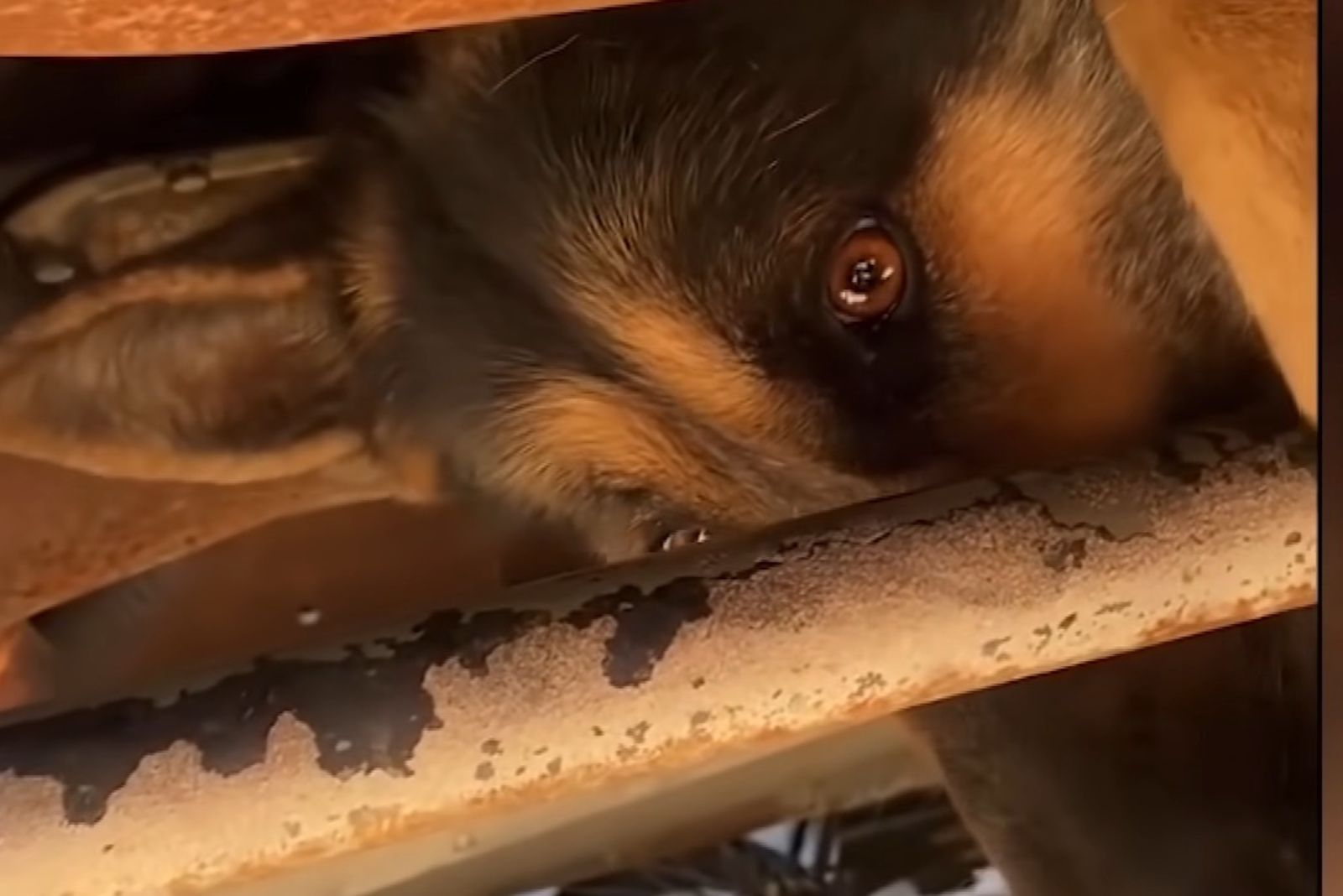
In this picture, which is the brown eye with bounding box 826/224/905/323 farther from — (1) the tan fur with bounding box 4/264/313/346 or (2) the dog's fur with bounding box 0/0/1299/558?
(1) the tan fur with bounding box 4/264/313/346

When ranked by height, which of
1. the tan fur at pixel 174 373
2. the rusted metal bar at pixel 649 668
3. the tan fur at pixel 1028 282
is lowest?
the rusted metal bar at pixel 649 668

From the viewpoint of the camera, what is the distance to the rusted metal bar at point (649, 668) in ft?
1.62

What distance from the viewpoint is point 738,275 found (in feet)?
2.39

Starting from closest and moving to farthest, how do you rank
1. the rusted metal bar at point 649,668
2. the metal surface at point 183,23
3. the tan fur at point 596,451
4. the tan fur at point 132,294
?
the metal surface at point 183,23, the rusted metal bar at point 649,668, the tan fur at point 132,294, the tan fur at point 596,451

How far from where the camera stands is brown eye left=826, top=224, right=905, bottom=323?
71 cm

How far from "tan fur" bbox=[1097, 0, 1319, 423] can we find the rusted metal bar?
4 cm

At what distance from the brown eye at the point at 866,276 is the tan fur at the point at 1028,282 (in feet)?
0.05

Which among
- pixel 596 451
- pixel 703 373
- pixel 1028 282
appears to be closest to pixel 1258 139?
pixel 1028 282

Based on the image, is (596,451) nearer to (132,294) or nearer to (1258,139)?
(132,294)

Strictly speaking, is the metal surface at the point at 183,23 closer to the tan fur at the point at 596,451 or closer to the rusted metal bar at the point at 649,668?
the rusted metal bar at the point at 649,668

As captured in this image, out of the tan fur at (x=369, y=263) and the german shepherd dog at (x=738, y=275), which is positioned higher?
the tan fur at (x=369, y=263)

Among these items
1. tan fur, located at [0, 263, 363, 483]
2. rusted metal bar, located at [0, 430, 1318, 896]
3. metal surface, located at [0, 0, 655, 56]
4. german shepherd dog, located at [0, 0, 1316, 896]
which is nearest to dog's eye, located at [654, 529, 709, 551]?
german shepherd dog, located at [0, 0, 1316, 896]

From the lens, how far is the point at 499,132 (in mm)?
796

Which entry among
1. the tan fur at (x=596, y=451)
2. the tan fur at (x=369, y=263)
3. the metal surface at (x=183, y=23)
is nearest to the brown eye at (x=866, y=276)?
the tan fur at (x=596, y=451)
